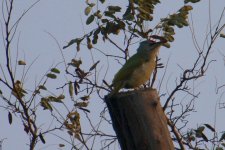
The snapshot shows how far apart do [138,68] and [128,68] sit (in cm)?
13

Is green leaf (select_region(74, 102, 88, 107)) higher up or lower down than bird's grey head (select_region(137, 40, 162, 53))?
lower down

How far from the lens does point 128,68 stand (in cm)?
558

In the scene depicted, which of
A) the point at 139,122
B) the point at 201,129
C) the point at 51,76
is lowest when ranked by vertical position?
the point at 139,122

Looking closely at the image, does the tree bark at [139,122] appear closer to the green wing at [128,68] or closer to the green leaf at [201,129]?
the green wing at [128,68]

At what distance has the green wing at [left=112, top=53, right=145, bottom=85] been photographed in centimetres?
549

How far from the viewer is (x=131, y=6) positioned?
5793 mm

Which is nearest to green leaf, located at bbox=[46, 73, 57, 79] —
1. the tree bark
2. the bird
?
the bird

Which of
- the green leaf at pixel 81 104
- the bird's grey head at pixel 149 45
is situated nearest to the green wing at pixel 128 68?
the bird's grey head at pixel 149 45

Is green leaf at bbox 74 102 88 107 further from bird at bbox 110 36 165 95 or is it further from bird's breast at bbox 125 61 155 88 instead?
bird's breast at bbox 125 61 155 88

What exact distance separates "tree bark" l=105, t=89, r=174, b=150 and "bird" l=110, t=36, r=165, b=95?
1.28 metres

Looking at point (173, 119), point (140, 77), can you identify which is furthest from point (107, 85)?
point (173, 119)

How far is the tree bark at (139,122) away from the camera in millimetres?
3631

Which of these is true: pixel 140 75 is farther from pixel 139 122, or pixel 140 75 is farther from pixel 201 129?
pixel 139 122

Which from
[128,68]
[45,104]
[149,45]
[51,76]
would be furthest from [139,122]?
[149,45]
